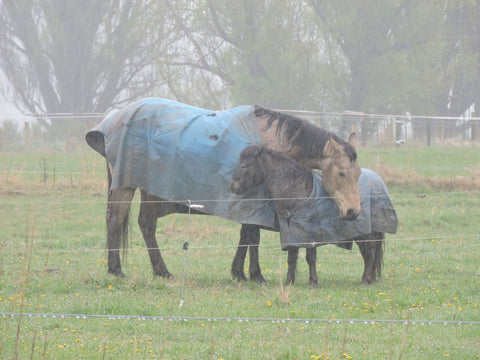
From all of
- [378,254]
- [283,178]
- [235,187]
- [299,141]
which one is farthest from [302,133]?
[378,254]

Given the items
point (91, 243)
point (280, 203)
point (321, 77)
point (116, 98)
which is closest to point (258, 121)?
point (280, 203)

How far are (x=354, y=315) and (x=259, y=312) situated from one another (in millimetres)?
872

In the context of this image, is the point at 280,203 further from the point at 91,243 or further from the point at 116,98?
the point at 116,98

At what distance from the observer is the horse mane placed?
786 cm

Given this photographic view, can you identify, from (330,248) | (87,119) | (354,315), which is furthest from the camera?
(87,119)

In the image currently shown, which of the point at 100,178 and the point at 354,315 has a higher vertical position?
the point at 100,178

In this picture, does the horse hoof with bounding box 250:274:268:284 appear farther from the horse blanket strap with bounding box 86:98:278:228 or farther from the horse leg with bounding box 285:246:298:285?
the horse blanket strap with bounding box 86:98:278:228

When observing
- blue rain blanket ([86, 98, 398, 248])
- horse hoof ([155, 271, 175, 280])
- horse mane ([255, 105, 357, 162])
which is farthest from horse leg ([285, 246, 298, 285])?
horse hoof ([155, 271, 175, 280])

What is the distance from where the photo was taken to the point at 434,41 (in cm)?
2912

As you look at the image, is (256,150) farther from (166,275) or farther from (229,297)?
(166,275)

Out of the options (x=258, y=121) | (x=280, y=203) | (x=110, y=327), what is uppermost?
(x=258, y=121)

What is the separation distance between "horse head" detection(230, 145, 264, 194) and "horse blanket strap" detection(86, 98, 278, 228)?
0.12 meters

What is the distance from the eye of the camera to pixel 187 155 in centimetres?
787

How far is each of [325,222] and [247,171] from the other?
1.03 metres
